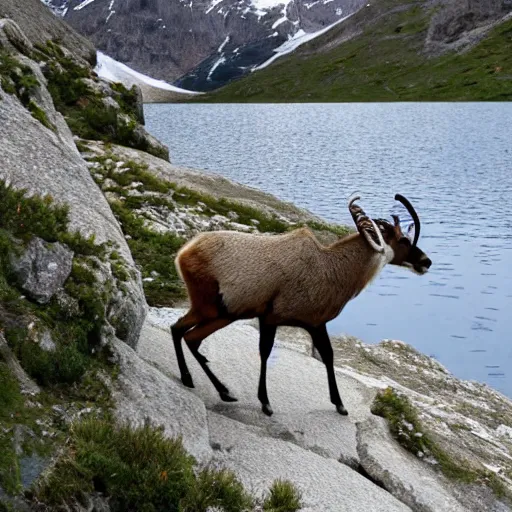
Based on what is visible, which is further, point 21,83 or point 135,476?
point 21,83

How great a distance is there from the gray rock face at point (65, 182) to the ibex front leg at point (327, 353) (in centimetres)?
294

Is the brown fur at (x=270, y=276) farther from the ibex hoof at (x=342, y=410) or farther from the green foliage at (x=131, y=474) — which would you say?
the green foliage at (x=131, y=474)

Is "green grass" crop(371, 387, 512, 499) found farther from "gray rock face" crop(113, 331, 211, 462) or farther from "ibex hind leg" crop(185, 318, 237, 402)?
"gray rock face" crop(113, 331, 211, 462)

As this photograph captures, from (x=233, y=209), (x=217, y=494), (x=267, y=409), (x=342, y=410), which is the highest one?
(x=217, y=494)

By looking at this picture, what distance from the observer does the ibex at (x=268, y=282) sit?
1123cm

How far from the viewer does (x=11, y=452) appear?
6625 millimetres

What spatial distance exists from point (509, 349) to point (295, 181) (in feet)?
120

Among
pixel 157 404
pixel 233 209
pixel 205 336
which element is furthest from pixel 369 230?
pixel 233 209

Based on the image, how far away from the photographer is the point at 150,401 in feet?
30.7

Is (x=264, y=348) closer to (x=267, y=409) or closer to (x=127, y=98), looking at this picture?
(x=267, y=409)

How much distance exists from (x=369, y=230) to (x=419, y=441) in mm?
3666

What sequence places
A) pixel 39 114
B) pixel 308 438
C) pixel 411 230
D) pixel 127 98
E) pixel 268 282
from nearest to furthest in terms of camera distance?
pixel 308 438 < pixel 268 282 < pixel 411 230 < pixel 39 114 < pixel 127 98

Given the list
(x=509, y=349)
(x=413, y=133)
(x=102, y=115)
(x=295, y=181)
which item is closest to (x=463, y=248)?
(x=509, y=349)

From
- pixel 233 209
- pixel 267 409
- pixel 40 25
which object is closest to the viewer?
pixel 267 409
